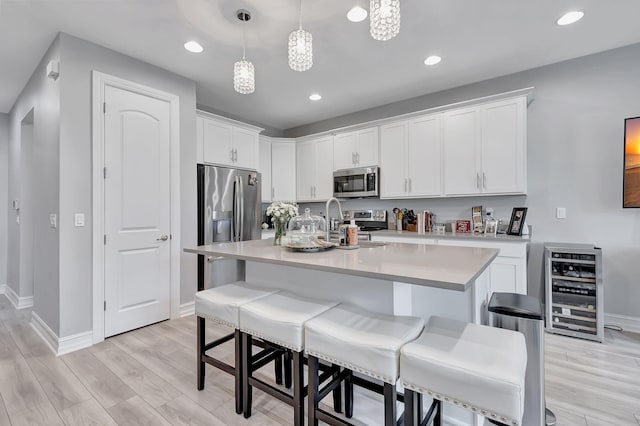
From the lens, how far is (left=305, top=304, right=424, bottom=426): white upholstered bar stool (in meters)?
1.11

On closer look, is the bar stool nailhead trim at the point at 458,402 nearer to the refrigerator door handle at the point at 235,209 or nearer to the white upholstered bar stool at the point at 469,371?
the white upholstered bar stool at the point at 469,371

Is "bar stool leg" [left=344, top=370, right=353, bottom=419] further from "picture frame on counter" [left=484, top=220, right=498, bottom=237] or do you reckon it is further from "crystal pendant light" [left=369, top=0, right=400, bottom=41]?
"picture frame on counter" [left=484, top=220, right=498, bottom=237]

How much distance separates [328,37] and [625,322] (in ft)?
12.8

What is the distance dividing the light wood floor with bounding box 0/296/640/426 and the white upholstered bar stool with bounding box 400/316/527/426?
2.70ft

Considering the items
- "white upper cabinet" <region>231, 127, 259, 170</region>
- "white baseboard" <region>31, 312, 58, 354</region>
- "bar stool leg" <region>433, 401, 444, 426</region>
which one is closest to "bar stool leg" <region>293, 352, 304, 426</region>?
"bar stool leg" <region>433, 401, 444, 426</region>

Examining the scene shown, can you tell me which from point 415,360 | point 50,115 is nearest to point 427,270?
point 415,360

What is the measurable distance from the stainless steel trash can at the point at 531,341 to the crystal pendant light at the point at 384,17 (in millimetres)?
1549

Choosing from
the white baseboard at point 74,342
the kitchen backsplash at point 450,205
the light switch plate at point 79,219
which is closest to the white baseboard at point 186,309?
the white baseboard at point 74,342

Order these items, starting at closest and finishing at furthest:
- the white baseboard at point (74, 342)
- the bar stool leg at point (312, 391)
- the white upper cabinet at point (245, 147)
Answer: the bar stool leg at point (312, 391) → the white baseboard at point (74, 342) → the white upper cabinet at point (245, 147)

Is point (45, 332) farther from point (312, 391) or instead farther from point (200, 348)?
point (312, 391)

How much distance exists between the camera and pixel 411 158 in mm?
3795

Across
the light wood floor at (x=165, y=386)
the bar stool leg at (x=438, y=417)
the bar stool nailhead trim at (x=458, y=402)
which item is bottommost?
the light wood floor at (x=165, y=386)

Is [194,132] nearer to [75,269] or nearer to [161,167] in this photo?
[161,167]

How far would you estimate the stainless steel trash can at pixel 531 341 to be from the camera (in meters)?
1.40
